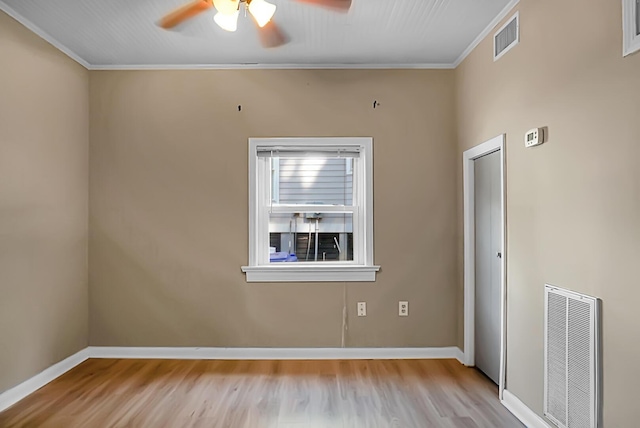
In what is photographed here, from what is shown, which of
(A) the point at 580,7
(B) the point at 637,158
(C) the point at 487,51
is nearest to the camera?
(B) the point at 637,158

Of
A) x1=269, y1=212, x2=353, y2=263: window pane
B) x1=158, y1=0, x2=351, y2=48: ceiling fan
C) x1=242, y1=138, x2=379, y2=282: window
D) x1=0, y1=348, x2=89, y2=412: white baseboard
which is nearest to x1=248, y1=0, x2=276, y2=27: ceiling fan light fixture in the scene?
x1=158, y1=0, x2=351, y2=48: ceiling fan

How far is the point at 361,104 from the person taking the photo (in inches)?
152

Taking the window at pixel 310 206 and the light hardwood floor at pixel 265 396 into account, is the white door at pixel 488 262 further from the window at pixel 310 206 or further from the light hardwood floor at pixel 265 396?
the window at pixel 310 206

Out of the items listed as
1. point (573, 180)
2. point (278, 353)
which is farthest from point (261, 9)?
point (278, 353)

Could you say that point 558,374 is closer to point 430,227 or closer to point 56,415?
point 430,227

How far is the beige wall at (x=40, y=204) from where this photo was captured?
2.86 meters

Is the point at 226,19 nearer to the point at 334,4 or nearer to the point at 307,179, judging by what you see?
the point at 334,4

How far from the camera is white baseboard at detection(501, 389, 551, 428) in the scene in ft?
8.08

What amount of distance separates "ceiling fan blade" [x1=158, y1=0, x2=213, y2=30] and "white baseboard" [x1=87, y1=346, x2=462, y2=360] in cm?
271

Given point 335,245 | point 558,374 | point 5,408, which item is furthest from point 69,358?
point 558,374

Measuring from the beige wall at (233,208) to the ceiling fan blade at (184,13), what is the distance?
85cm

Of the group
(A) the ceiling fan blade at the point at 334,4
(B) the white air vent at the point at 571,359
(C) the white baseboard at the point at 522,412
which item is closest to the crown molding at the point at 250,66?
(A) the ceiling fan blade at the point at 334,4

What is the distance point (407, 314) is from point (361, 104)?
6.46 ft

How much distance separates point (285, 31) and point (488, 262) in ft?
7.74
